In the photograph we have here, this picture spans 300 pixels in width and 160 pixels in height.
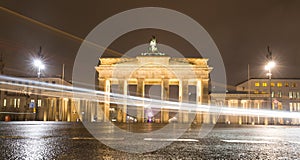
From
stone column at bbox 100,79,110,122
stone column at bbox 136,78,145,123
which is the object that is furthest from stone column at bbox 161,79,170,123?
stone column at bbox 100,79,110,122

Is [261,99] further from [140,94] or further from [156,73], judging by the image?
[140,94]

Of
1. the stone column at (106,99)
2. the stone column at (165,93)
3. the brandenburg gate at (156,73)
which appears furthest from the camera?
the stone column at (106,99)

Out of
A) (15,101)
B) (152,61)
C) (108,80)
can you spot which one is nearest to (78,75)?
(15,101)

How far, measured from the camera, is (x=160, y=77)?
2495 inches

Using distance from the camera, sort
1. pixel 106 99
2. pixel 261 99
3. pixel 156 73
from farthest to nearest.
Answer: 1. pixel 261 99
2. pixel 106 99
3. pixel 156 73

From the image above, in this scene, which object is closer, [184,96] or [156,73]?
[184,96]

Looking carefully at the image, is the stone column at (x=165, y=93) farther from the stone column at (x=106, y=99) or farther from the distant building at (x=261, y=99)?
the distant building at (x=261, y=99)

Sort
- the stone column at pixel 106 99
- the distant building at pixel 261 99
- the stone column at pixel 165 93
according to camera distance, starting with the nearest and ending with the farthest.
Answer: the stone column at pixel 165 93
the stone column at pixel 106 99
the distant building at pixel 261 99

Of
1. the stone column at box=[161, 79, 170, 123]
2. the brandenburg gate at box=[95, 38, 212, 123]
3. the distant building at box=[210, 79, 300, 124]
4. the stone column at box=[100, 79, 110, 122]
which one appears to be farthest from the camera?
the distant building at box=[210, 79, 300, 124]

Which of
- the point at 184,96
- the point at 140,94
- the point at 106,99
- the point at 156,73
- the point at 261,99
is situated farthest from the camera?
the point at 261,99

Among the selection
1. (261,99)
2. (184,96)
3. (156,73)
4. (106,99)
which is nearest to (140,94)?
(156,73)

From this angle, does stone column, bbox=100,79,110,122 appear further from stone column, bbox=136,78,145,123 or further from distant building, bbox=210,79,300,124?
distant building, bbox=210,79,300,124

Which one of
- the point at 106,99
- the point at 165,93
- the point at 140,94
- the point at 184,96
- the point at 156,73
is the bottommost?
the point at 106,99

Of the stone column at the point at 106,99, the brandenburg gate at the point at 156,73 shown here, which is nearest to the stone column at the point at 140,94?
the brandenburg gate at the point at 156,73
